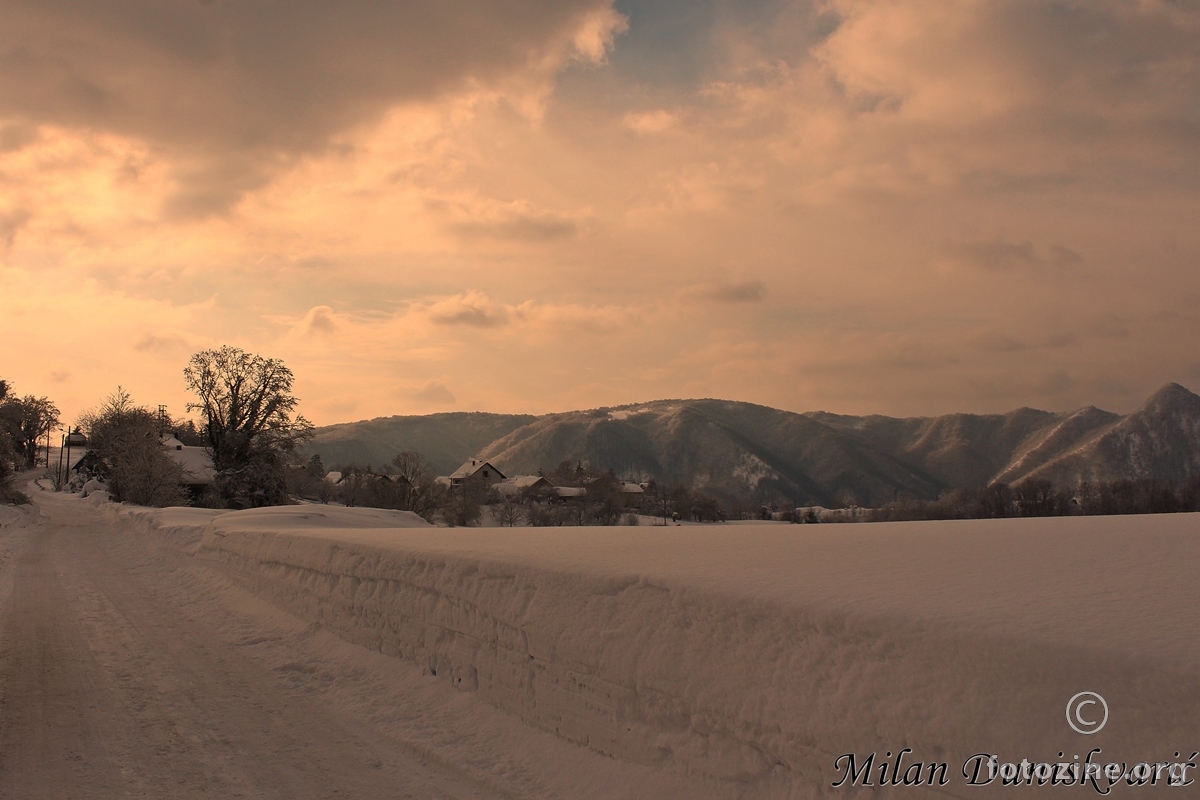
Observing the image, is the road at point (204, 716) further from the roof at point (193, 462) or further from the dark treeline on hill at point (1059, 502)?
the dark treeline on hill at point (1059, 502)

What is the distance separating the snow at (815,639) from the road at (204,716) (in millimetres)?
744

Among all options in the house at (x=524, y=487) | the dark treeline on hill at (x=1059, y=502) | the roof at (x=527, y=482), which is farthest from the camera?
the roof at (x=527, y=482)

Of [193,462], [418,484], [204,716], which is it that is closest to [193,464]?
[193,462]

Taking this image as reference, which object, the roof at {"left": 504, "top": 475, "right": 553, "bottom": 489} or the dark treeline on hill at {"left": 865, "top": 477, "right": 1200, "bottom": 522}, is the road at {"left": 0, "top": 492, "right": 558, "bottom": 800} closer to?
the dark treeline on hill at {"left": 865, "top": 477, "right": 1200, "bottom": 522}

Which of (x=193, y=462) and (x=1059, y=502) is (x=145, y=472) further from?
(x=1059, y=502)

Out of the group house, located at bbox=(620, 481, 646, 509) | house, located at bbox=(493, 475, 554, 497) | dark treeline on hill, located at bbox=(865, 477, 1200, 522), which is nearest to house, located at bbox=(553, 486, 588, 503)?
house, located at bbox=(493, 475, 554, 497)

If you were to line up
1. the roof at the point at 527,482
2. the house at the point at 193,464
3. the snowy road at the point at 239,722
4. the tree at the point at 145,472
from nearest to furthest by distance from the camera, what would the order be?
the snowy road at the point at 239,722 → the tree at the point at 145,472 → the house at the point at 193,464 → the roof at the point at 527,482

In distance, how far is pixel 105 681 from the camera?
7637 millimetres

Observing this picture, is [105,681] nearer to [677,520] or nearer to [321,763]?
[321,763]

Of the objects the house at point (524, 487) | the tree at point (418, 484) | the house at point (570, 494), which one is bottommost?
the house at point (570, 494)

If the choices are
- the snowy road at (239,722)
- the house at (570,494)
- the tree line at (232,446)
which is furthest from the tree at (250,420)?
the house at (570,494)

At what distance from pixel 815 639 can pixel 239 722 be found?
520 centimetres

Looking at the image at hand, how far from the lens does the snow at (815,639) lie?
3.41m

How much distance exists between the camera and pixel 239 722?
21.4 ft
